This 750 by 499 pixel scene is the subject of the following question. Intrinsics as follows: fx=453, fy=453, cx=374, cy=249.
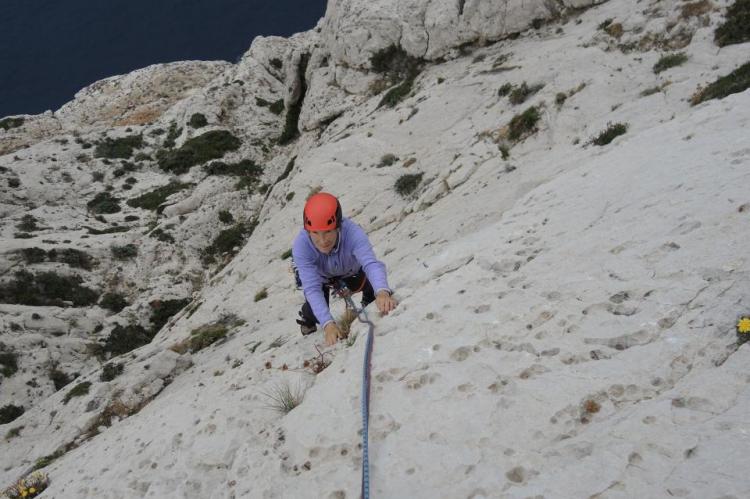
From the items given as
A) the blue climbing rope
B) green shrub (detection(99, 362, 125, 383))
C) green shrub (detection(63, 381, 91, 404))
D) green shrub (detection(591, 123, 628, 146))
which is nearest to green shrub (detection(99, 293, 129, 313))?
green shrub (detection(63, 381, 91, 404))

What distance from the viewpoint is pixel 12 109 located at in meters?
91.4

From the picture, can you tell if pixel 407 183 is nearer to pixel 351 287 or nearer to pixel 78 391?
pixel 351 287

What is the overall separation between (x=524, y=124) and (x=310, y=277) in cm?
1470

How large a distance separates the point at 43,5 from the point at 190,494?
143135mm

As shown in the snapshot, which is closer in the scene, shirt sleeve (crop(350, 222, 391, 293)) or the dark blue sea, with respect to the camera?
shirt sleeve (crop(350, 222, 391, 293))

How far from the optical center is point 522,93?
20797 mm

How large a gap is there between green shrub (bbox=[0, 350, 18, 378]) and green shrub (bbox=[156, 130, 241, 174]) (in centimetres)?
2010

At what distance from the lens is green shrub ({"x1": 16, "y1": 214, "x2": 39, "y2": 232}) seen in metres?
32.4

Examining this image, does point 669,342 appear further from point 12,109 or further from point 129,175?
point 12,109

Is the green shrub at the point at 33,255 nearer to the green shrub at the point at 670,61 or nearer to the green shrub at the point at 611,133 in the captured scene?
the green shrub at the point at 611,133

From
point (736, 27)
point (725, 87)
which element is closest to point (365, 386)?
point (725, 87)

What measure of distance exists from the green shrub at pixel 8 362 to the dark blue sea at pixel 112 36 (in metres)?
75.3

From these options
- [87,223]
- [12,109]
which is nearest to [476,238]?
[87,223]

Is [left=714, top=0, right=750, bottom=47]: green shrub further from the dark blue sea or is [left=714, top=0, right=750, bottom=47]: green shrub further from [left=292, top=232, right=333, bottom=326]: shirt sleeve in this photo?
the dark blue sea
